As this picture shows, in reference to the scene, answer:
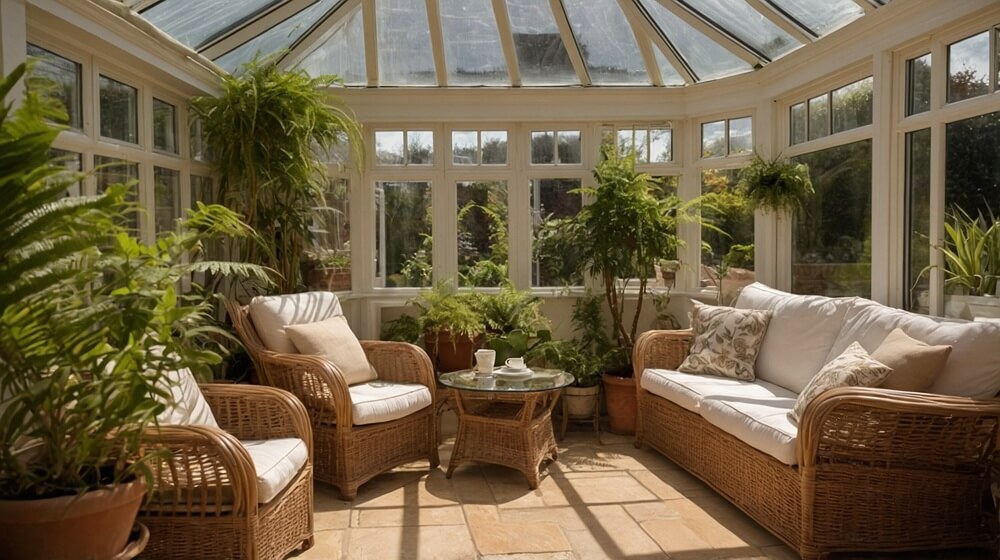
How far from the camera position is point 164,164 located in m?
4.14

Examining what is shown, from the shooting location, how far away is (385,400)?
3889 mm

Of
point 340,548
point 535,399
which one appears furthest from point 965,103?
point 340,548

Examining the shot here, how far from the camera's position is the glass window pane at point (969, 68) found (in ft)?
11.2

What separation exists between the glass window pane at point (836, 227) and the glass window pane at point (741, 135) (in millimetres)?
468

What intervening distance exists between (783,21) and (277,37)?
3.25 metres

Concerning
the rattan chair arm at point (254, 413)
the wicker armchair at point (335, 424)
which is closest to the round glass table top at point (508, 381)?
the wicker armchair at point (335, 424)

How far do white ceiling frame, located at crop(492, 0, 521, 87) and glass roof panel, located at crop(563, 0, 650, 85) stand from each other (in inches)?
16.5

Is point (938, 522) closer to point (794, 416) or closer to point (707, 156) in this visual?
point (794, 416)

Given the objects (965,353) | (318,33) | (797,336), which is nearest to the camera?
(965,353)

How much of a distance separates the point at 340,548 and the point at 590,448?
2.03 meters

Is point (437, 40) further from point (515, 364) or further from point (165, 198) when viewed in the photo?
point (515, 364)

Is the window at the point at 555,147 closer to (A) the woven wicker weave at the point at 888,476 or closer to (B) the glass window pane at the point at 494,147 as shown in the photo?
(B) the glass window pane at the point at 494,147

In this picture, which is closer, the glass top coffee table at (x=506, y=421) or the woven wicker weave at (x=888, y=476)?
the woven wicker weave at (x=888, y=476)

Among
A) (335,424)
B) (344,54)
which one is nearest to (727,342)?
(335,424)
